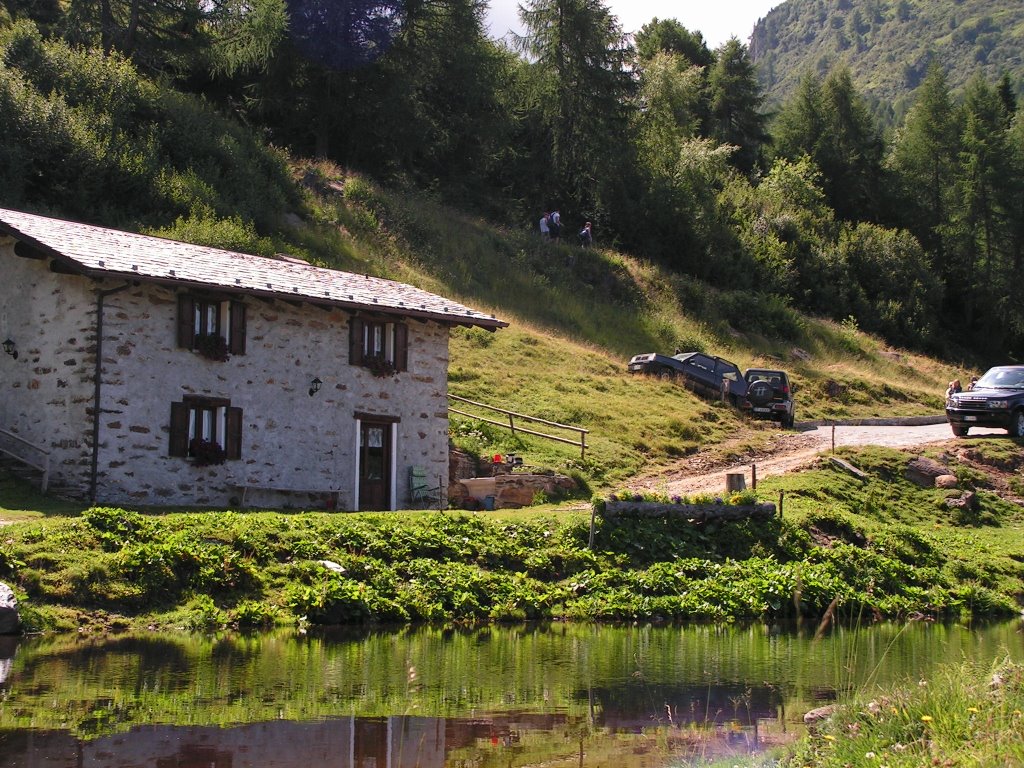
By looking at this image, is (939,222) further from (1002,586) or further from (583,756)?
(583,756)

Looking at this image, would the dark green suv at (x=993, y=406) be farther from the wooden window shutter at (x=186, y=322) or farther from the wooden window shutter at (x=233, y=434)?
the wooden window shutter at (x=186, y=322)

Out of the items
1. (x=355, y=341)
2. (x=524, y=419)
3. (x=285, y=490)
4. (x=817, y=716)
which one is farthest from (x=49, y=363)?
(x=817, y=716)

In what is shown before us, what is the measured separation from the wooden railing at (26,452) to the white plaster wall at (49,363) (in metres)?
0.18

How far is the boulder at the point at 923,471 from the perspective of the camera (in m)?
29.4

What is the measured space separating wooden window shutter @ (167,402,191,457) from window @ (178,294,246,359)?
1.24 m

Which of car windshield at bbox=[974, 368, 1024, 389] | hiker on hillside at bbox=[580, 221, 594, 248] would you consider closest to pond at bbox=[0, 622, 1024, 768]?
car windshield at bbox=[974, 368, 1024, 389]

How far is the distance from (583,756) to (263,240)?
3502cm

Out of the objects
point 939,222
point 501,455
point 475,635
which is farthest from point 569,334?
point 939,222

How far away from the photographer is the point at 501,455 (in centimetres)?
2966

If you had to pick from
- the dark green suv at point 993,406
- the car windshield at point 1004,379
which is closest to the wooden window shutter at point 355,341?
the dark green suv at point 993,406

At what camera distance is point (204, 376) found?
81.6 feet

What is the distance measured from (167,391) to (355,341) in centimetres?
488

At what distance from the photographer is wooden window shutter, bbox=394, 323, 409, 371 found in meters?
28.4

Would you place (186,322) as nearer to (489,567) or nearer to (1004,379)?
(489,567)
